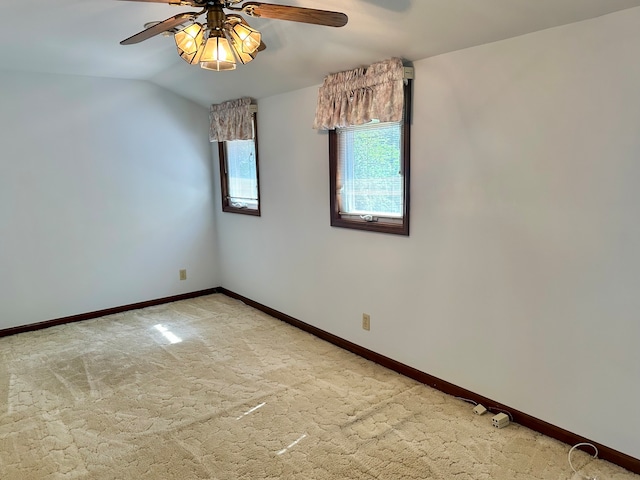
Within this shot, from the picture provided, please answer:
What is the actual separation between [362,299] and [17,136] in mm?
3334

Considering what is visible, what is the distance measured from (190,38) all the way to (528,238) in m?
1.90

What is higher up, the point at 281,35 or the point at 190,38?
the point at 281,35

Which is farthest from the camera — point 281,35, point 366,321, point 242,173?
point 242,173

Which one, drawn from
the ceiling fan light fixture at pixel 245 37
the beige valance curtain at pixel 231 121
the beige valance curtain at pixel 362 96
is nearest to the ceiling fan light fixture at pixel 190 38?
the ceiling fan light fixture at pixel 245 37

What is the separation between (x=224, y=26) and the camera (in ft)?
5.90

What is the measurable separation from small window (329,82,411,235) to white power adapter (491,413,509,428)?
3.97 feet

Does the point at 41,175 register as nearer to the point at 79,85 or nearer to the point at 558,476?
the point at 79,85

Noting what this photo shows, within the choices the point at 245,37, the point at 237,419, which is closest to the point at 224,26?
the point at 245,37

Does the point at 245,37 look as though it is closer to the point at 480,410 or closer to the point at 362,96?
the point at 362,96

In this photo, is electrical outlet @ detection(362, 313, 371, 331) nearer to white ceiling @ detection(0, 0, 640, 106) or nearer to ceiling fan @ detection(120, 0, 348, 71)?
white ceiling @ detection(0, 0, 640, 106)

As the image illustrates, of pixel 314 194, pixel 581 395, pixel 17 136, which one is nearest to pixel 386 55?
pixel 314 194

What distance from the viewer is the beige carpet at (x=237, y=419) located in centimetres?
221

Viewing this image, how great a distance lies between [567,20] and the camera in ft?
6.81

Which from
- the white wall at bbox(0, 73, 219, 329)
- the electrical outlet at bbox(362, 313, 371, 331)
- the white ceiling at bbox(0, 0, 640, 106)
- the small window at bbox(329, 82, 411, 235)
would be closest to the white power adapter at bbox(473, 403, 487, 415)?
the electrical outlet at bbox(362, 313, 371, 331)
